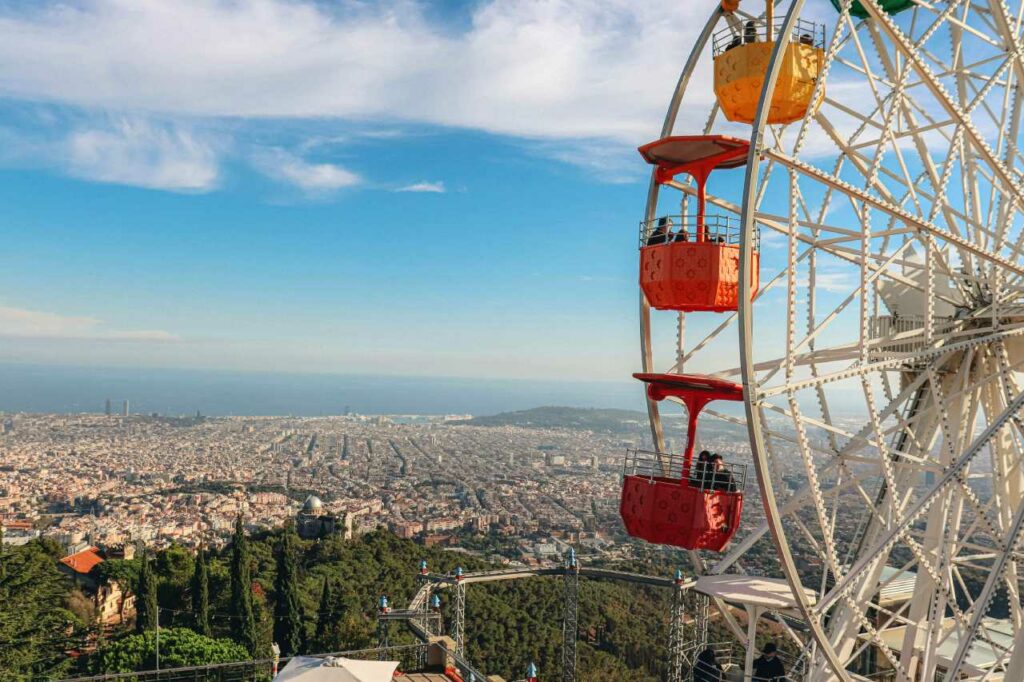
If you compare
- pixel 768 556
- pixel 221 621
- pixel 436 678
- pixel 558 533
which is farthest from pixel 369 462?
pixel 436 678

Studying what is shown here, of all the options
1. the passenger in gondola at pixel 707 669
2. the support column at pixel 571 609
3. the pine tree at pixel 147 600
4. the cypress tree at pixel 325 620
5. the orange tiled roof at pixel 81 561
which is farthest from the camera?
the orange tiled roof at pixel 81 561

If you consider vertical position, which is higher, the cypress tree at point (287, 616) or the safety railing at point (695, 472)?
the safety railing at point (695, 472)

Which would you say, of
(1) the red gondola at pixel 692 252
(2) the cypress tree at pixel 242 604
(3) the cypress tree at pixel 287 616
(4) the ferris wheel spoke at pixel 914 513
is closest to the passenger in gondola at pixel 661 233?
(1) the red gondola at pixel 692 252

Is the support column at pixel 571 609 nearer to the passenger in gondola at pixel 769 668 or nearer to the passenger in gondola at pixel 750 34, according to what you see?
the passenger in gondola at pixel 769 668

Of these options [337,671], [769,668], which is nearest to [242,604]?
[337,671]

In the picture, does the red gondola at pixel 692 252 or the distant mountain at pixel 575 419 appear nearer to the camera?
the red gondola at pixel 692 252

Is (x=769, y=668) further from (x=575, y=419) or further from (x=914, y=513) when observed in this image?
(x=575, y=419)

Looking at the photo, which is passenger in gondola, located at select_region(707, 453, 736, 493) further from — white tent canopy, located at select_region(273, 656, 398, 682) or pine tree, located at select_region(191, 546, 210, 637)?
pine tree, located at select_region(191, 546, 210, 637)

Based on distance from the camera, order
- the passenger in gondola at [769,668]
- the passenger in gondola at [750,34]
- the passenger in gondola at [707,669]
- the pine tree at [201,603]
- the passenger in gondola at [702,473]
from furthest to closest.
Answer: the pine tree at [201,603] → the passenger in gondola at [750,34] → the passenger in gondola at [707,669] → the passenger in gondola at [769,668] → the passenger in gondola at [702,473]
